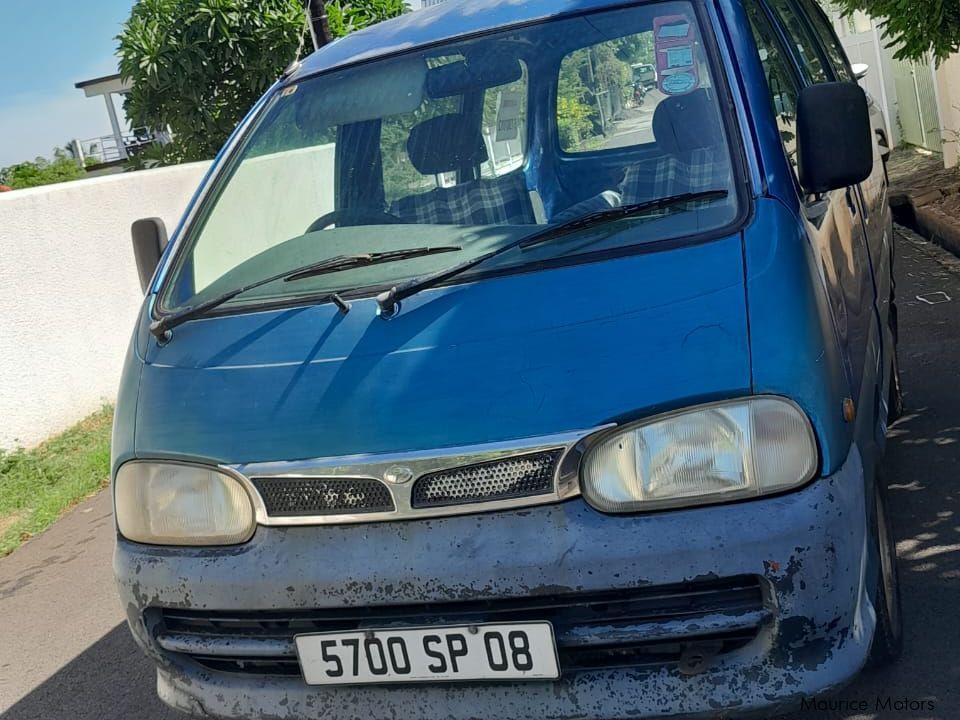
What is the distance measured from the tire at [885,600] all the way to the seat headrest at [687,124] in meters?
0.96

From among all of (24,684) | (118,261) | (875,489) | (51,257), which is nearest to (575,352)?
(875,489)

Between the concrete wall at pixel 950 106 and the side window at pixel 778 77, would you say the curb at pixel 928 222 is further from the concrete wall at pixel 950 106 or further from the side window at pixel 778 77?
the side window at pixel 778 77

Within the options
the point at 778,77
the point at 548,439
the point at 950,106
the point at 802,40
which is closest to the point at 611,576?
the point at 548,439

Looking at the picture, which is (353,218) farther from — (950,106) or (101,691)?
(950,106)

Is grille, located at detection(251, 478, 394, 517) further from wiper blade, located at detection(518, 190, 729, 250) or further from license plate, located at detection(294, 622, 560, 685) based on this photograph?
wiper blade, located at detection(518, 190, 729, 250)

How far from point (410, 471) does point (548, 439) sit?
30 cm

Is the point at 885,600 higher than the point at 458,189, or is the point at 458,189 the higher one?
the point at 458,189

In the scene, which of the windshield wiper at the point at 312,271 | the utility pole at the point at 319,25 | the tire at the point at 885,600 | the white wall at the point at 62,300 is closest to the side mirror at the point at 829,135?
the tire at the point at 885,600

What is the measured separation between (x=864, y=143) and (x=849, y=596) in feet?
3.98

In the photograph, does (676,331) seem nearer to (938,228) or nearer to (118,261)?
(118,261)

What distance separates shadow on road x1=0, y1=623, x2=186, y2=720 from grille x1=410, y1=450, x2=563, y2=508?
4.97 ft

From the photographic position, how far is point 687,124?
10.5 feet

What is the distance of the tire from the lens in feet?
9.71

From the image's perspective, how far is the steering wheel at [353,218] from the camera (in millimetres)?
3398
